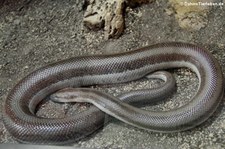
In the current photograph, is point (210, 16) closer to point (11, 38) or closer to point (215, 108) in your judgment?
point (215, 108)

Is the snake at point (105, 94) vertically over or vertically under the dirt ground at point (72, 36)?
under

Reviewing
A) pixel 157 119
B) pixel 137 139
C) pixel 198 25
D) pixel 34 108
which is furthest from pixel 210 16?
pixel 34 108

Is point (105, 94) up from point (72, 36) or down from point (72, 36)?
down

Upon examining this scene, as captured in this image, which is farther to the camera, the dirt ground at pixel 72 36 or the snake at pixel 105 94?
the dirt ground at pixel 72 36

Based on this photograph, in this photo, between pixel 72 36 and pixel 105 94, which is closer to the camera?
pixel 105 94

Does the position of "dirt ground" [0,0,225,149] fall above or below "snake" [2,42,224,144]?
above
